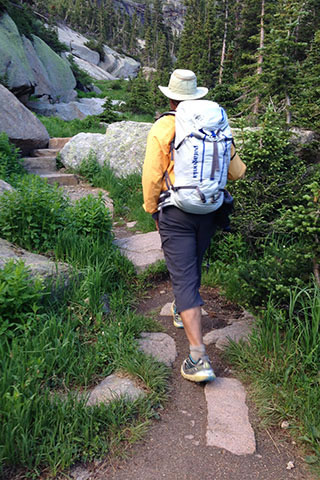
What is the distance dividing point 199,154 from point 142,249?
9.24 ft

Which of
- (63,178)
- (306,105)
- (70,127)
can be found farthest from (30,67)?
(306,105)

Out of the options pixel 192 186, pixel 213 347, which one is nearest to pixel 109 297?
pixel 213 347

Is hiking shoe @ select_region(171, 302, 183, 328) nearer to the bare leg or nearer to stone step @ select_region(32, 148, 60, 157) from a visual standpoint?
the bare leg

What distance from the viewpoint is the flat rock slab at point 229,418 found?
2.38 meters

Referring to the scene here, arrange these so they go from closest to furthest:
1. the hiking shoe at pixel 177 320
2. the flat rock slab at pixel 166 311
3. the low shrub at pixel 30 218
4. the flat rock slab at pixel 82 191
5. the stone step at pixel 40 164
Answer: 1. the hiking shoe at pixel 177 320
2. the flat rock slab at pixel 166 311
3. the low shrub at pixel 30 218
4. the flat rock slab at pixel 82 191
5. the stone step at pixel 40 164

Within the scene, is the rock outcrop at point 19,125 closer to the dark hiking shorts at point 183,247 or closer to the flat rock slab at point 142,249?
the flat rock slab at point 142,249

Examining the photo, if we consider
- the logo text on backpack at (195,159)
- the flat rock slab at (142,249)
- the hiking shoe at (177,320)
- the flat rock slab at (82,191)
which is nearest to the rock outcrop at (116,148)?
the flat rock slab at (82,191)

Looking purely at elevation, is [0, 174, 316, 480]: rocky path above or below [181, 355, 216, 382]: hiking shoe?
below

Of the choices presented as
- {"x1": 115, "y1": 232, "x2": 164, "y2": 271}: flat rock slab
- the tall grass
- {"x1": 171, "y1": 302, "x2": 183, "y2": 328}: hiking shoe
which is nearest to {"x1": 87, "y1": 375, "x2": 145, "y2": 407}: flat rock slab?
the tall grass

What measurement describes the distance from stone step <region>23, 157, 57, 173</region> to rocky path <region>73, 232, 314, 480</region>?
7.46 meters

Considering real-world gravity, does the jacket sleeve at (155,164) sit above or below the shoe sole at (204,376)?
above

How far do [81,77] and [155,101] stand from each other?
751cm

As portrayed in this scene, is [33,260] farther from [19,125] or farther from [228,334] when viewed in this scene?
[19,125]

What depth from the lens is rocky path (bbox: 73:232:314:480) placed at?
218 centimetres
